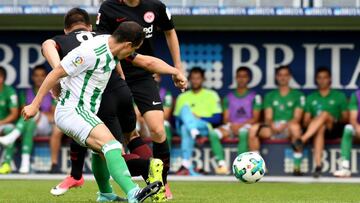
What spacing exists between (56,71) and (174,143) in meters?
8.12

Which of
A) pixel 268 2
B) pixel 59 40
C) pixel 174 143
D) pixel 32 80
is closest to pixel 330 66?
pixel 268 2

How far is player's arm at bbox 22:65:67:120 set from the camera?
25.5 ft

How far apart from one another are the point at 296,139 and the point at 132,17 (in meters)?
6.35

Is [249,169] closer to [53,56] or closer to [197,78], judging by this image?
[53,56]

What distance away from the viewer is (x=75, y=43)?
886cm

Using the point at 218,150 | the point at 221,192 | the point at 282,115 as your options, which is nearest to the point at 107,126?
the point at 221,192

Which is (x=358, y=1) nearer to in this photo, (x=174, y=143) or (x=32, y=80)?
(x=174, y=143)

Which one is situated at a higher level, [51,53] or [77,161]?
[51,53]

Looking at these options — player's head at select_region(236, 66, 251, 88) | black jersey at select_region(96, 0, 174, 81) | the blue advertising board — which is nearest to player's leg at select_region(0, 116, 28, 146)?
the blue advertising board

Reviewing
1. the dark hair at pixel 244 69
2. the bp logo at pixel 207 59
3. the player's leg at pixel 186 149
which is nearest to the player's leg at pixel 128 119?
the player's leg at pixel 186 149

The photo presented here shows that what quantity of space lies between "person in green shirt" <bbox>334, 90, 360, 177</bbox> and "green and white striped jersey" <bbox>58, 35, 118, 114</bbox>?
7.57 m

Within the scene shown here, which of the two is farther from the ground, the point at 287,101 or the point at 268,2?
the point at 268,2

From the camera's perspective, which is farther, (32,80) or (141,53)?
(32,80)

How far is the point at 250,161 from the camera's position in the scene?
9.89 m
